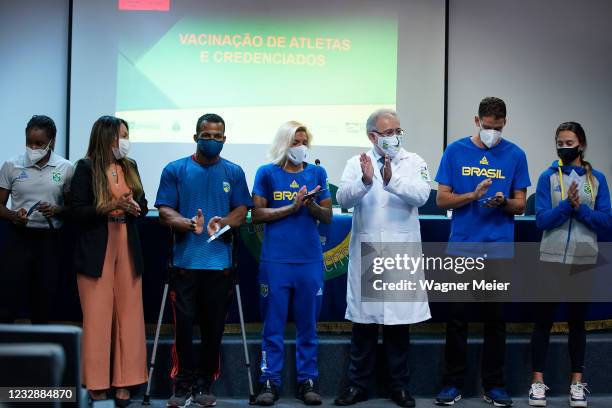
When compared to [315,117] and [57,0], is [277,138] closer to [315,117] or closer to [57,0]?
[315,117]

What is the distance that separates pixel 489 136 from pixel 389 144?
0.59m

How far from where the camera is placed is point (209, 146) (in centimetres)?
427

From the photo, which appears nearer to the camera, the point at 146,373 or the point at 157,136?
the point at 146,373

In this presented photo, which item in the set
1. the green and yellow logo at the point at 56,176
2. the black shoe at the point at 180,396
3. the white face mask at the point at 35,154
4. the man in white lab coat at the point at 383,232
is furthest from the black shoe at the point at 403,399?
the white face mask at the point at 35,154

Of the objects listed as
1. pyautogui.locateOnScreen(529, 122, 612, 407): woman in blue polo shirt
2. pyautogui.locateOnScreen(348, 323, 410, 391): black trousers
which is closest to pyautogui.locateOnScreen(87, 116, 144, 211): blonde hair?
pyautogui.locateOnScreen(348, 323, 410, 391): black trousers

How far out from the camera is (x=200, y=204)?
433cm

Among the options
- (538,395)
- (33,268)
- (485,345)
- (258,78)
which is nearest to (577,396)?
(538,395)

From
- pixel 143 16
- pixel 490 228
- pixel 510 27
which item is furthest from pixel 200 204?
pixel 510 27

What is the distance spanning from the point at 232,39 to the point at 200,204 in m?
3.02

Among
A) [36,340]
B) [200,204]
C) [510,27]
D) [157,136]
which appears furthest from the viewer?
[510,27]

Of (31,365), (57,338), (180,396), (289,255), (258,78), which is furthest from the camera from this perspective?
(258,78)

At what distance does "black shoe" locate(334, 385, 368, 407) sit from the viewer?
4422 mm

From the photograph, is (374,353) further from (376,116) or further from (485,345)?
(376,116)

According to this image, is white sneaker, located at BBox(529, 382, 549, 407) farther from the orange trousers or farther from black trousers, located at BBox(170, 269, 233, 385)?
the orange trousers
